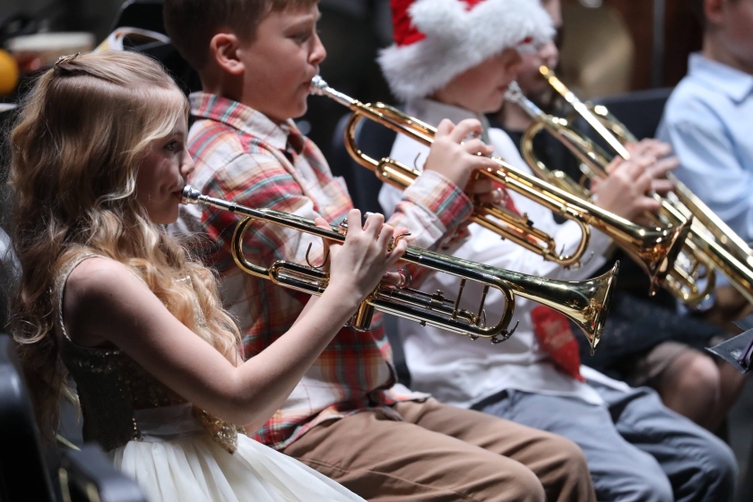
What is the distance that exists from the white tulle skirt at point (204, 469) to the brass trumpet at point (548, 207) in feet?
1.78

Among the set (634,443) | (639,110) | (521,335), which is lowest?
(634,443)

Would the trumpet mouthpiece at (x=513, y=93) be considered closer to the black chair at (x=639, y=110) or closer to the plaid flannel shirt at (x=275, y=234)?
the black chair at (x=639, y=110)

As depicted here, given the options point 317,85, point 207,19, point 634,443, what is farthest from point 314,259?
point 634,443

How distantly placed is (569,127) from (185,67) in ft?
2.68

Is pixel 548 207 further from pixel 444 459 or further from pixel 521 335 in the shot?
pixel 444 459

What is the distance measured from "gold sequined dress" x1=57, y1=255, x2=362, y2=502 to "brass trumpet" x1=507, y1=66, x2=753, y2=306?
995 mm

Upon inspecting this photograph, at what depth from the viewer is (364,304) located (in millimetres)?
1190

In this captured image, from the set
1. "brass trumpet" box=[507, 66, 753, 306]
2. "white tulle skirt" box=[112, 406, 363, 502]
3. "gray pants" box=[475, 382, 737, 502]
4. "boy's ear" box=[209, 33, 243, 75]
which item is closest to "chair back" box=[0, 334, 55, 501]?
"white tulle skirt" box=[112, 406, 363, 502]

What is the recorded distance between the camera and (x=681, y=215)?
1.76m

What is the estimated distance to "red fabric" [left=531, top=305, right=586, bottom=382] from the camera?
1.62m

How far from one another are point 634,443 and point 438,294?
63cm

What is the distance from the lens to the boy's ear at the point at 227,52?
4.44 feet

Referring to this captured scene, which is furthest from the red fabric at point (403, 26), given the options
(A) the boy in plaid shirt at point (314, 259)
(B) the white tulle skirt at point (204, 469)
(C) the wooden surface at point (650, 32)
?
(C) the wooden surface at point (650, 32)

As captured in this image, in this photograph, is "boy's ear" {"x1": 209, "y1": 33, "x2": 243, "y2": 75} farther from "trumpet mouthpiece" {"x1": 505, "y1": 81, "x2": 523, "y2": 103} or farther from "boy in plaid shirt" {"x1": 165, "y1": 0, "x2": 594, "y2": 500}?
"trumpet mouthpiece" {"x1": 505, "y1": 81, "x2": 523, "y2": 103}
